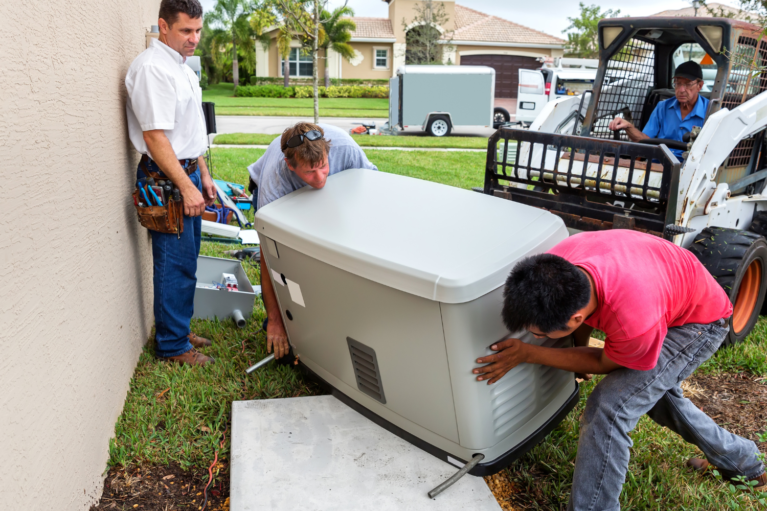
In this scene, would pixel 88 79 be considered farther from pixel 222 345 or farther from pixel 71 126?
pixel 222 345

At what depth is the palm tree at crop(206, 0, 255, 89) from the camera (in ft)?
122

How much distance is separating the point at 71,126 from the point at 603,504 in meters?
2.49

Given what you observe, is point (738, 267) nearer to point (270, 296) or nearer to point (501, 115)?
point (270, 296)

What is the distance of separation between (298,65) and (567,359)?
37.4 m

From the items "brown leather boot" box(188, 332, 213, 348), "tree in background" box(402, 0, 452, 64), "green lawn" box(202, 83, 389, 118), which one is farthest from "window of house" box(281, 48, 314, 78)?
"brown leather boot" box(188, 332, 213, 348)

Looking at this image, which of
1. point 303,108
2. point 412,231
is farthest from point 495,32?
point 412,231

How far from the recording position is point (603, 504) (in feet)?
6.96

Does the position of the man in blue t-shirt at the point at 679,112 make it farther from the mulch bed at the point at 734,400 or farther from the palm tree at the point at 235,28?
the palm tree at the point at 235,28

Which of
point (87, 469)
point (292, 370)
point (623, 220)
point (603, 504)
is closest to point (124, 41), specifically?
point (292, 370)

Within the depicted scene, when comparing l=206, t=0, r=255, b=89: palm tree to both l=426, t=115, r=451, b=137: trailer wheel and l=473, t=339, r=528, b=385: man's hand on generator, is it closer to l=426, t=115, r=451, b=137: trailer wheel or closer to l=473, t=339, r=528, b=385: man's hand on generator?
l=426, t=115, r=451, b=137: trailer wheel

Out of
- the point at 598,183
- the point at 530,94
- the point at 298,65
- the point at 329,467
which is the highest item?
the point at 298,65

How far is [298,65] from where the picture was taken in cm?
3691

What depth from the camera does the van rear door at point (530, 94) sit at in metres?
18.9

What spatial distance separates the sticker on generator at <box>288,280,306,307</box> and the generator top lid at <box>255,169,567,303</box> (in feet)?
0.77
